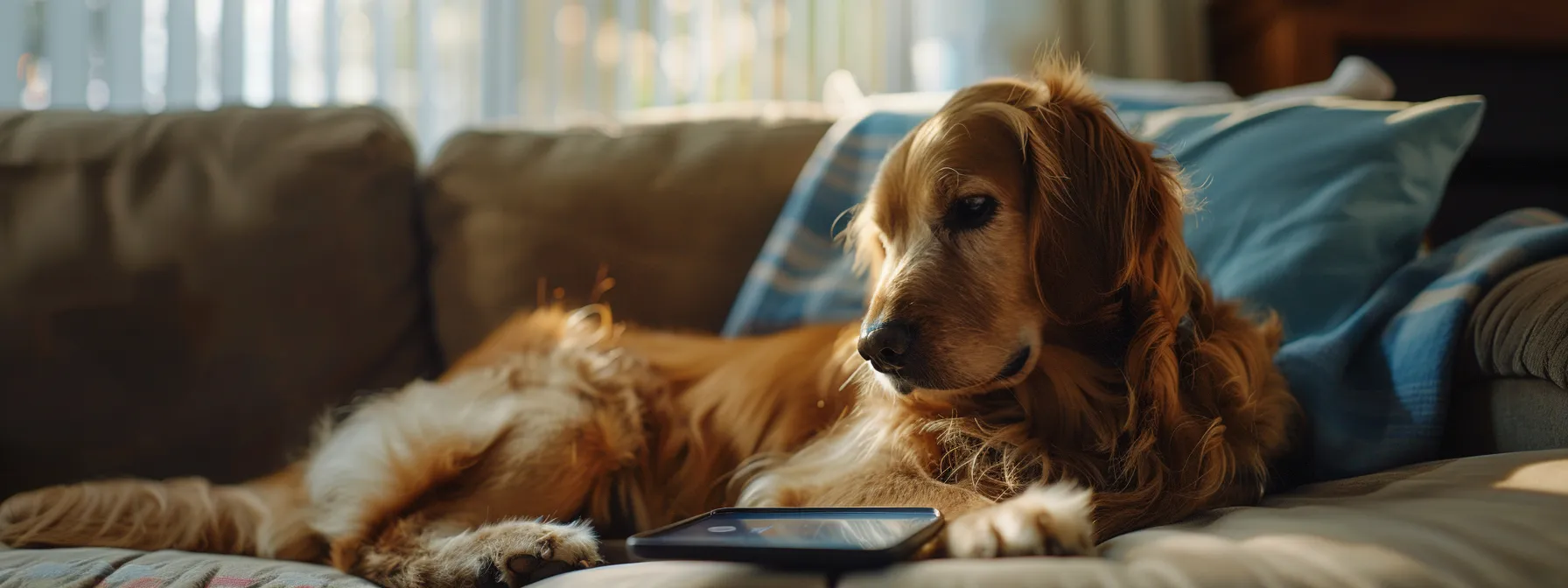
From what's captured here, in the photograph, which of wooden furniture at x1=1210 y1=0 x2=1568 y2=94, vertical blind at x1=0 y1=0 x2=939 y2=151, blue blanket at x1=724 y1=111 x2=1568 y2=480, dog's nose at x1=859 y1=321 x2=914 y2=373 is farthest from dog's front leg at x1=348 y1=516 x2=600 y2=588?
wooden furniture at x1=1210 y1=0 x2=1568 y2=94

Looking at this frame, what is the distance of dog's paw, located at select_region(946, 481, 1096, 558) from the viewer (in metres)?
0.91

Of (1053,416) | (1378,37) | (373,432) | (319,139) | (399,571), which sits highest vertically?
(1378,37)

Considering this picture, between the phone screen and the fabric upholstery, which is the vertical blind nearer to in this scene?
the fabric upholstery

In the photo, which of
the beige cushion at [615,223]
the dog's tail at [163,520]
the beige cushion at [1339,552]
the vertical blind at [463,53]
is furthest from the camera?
the vertical blind at [463,53]

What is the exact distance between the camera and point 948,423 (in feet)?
4.02

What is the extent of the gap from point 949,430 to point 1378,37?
220cm

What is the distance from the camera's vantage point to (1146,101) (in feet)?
6.70

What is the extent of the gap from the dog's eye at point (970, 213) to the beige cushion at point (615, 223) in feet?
3.03

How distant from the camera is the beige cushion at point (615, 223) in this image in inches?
80.6

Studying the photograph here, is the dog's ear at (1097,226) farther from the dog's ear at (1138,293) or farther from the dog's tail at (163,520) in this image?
the dog's tail at (163,520)

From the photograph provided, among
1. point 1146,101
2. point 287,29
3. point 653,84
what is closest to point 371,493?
point 1146,101

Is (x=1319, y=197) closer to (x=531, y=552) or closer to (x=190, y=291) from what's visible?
(x=531, y=552)

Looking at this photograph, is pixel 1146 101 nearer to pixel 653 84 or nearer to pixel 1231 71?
pixel 1231 71

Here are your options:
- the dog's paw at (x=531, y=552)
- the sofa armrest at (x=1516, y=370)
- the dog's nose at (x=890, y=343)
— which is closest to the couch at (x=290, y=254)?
the dog's paw at (x=531, y=552)
